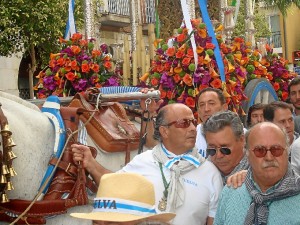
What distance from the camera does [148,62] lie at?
7094 mm

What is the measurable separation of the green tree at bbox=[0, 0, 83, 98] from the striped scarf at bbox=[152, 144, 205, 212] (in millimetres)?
9022

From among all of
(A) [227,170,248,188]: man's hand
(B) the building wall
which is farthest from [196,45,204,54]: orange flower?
(B) the building wall

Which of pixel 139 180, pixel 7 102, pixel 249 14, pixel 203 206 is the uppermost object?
pixel 249 14

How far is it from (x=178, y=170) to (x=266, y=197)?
32.7 inches

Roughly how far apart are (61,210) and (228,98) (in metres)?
2.82

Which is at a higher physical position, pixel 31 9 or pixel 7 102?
pixel 31 9

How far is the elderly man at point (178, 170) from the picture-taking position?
3490 millimetres

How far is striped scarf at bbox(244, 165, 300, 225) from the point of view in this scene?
110 inches

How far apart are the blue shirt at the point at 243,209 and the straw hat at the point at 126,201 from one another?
1.84 ft

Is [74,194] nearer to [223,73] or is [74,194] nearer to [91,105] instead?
[91,105]

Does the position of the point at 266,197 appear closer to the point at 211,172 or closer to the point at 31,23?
the point at 211,172

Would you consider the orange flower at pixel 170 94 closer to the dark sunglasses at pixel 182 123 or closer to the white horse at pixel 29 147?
the dark sunglasses at pixel 182 123

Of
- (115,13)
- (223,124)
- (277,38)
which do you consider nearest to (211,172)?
(223,124)

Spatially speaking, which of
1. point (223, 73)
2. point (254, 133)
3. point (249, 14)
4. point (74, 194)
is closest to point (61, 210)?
point (74, 194)
